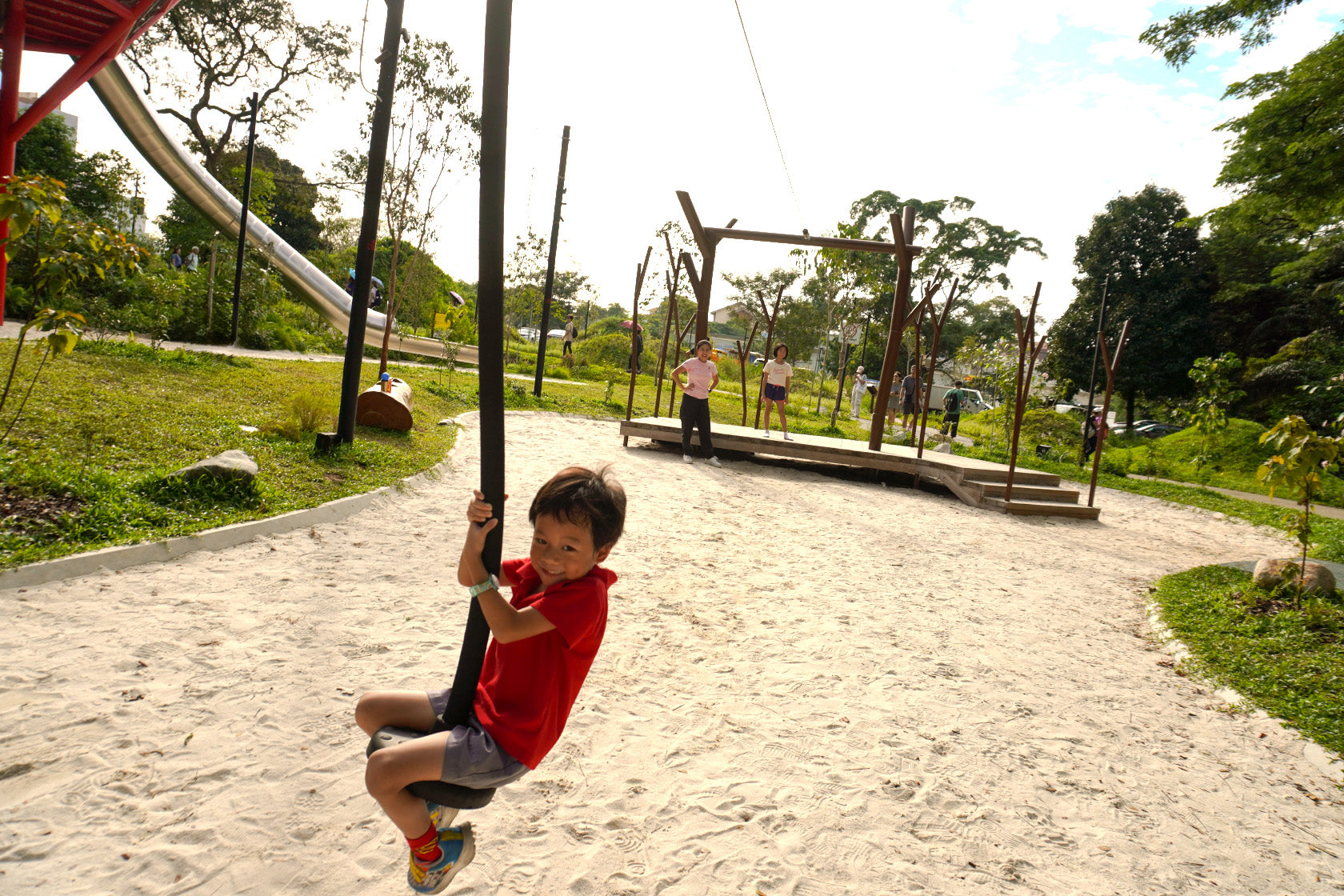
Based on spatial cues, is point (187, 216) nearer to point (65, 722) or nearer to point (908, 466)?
point (908, 466)

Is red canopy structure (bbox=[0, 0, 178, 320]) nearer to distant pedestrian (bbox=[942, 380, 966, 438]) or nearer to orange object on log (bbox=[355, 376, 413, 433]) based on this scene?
orange object on log (bbox=[355, 376, 413, 433])

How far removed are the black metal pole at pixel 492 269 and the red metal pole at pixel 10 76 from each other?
1158cm

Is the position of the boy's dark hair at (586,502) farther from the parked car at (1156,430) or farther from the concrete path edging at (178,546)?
the parked car at (1156,430)

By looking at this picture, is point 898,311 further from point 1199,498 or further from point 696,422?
point 1199,498

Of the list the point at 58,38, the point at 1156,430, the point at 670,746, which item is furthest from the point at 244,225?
the point at 1156,430

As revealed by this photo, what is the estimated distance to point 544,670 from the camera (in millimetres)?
2133

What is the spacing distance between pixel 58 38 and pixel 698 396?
1108 cm

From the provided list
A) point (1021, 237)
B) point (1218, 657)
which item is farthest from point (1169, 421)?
point (1218, 657)

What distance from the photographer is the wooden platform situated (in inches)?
465

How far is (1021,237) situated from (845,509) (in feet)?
151

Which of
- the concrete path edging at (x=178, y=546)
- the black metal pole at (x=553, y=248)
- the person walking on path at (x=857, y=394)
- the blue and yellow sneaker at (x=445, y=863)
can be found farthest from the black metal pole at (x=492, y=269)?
the person walking on path at (x=857, y=394)

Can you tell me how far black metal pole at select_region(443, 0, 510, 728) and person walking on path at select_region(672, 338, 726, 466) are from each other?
9987 millimetres

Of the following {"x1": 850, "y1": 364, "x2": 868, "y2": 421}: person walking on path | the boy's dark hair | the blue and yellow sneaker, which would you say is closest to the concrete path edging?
the blue and yellow sneaker

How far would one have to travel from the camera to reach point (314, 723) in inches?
134
